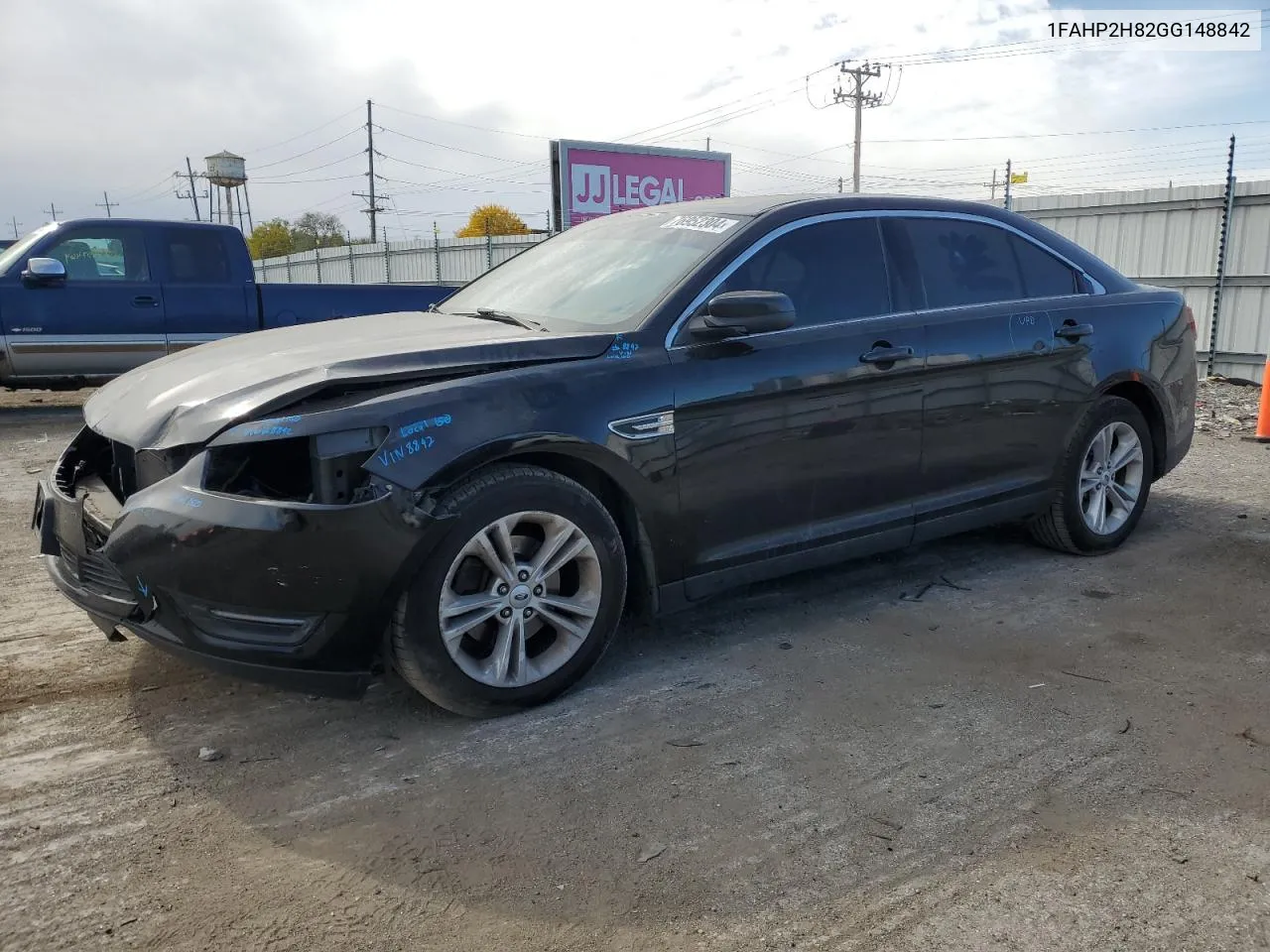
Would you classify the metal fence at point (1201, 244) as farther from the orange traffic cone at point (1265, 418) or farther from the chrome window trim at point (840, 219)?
the chrome window trim at point (840, 219)

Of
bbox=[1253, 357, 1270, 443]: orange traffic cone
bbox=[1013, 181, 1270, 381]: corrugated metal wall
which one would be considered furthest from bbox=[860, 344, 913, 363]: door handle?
bbox=[1013, 181, 1270, 381]: corrugated metal wall

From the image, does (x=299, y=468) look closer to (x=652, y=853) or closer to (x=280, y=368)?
(x=280, y=368)

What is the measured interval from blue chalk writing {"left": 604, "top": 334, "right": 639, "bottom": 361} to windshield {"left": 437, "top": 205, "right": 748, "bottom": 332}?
3.1 inches

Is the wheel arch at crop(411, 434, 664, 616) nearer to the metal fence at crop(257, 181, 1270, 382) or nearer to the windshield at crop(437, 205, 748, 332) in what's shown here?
the windshield at crop(437, 205, 748, 332)

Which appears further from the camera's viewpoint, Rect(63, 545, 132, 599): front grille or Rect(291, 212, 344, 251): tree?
Rect(291, 212, 344, 251): tree

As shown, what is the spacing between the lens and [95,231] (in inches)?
399

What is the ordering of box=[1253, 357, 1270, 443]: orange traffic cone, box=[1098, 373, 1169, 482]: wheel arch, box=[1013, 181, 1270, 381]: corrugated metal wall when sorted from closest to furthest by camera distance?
box=[1098, 373, 1169, 482]: wheel arch
box=[1253, 357, 1270, 443]: orange traffic cone
box=[1013, 181, 1270, 381]: corrugated metal wall

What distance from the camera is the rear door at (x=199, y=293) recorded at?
409 inches

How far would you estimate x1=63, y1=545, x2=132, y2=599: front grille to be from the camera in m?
3.04

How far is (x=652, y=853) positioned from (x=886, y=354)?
2.32 metres

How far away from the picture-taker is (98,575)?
123 inches

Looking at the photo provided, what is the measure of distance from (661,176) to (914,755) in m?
14.5

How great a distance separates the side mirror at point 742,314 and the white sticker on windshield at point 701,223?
0.47 meters

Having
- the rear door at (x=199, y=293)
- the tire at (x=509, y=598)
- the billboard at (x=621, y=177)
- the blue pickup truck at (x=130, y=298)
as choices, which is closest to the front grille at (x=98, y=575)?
the tire at (x=509, y=598)
